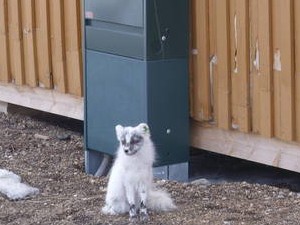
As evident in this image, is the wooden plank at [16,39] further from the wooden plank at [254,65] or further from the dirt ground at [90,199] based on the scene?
the wooden plank at [254,65]

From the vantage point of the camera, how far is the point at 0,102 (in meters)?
11.0

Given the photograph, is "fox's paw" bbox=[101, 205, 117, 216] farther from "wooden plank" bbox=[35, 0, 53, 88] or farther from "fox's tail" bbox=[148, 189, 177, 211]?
"wooden plank" bbox=[35, 0, 53, 88]

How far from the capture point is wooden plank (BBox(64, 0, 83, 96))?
9.30 metres

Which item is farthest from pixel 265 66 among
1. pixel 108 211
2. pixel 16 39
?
pixel 16 39

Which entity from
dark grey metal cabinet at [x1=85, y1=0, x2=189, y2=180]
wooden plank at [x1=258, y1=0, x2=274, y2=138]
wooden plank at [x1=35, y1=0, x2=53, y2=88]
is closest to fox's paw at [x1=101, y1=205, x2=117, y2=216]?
dark grey metal cabinet at [x1=85, y1=0, x2=189, y2=180]

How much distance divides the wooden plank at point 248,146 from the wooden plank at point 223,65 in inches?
5.7

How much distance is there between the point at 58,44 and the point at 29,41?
0.58m

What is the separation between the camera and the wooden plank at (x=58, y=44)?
952 cm

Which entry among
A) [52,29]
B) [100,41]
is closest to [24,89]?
[52,29]

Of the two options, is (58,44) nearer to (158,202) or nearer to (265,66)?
(265,66)

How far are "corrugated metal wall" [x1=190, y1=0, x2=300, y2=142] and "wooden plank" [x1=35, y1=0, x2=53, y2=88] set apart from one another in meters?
1.97

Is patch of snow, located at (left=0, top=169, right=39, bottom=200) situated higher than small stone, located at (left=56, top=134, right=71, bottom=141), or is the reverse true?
patch of snow, located at (left=0, top=169, right=39, bottom=200)

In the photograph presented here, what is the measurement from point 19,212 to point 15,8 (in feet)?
11.5

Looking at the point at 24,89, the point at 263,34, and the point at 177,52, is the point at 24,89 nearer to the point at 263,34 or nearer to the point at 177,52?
the point at 177,52
